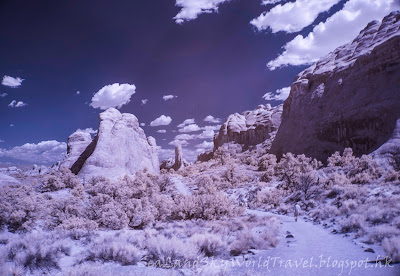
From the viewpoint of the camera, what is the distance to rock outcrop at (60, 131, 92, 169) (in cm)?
2881

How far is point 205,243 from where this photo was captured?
23.1 ft

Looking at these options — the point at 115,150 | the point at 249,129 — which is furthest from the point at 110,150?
the point at 249,129

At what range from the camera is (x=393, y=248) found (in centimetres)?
566

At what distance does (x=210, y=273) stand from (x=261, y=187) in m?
23.7

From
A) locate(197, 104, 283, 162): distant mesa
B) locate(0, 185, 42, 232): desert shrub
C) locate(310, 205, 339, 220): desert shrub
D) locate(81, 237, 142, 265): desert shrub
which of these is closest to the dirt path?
locate(81, 237, 142, 265): desert shrub

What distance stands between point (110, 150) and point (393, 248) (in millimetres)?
28306

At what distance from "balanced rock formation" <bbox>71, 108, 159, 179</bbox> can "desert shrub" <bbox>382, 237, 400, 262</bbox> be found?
23.6 metres

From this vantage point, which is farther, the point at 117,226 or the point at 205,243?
the point at 117,226

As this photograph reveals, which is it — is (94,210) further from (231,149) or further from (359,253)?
(231,149)

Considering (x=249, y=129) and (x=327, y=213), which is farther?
(x=249, y=129)

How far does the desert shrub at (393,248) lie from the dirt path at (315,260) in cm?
27

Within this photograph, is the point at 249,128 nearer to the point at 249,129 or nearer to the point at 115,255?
the point at 249,129

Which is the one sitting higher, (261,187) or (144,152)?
(144,152)

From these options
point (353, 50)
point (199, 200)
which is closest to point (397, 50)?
point (353, 50)
